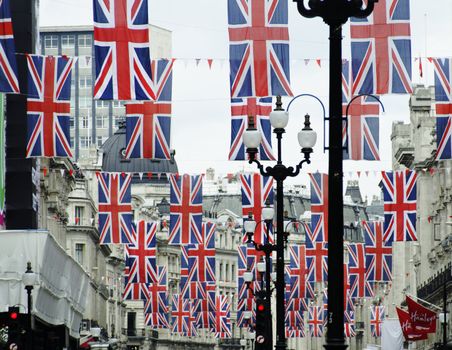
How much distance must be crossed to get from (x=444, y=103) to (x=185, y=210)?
55.6ft

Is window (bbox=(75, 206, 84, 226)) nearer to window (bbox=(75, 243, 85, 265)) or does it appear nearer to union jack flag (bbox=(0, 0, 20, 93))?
window (bbox=(75, 243, 85, 265))

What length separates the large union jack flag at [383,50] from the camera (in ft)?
122

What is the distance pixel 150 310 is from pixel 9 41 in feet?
181

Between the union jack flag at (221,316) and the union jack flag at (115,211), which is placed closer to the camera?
the union jack flag at (115,211)

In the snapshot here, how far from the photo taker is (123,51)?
117 feet

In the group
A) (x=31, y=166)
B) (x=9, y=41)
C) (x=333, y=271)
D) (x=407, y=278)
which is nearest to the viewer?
(x=333, y=271)

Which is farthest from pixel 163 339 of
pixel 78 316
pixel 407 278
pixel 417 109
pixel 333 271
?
pixel 333 271

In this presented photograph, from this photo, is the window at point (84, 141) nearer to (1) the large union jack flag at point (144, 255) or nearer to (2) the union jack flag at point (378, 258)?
(1) the large union jack flag at point (144, 255)

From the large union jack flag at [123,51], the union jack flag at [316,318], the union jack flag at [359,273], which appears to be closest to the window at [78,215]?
the union jack flag at [316,318]

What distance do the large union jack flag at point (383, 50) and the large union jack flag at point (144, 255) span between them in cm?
3495

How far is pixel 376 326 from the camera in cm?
10225

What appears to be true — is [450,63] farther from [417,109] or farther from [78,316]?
[417,109]

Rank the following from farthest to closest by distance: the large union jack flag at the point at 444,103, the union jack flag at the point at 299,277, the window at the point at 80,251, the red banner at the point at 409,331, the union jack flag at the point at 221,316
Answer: the window at the point at 80,251 → the union jack flag at the point at 221,316 → the union jack flag at the point at 299,277 → the red banner at the point at 409,331 → the large union jack flag at the point at 444,103

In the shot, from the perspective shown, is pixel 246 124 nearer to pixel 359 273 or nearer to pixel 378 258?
pixel 378 258
